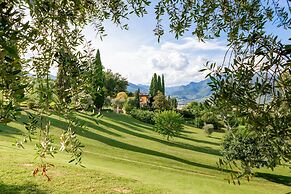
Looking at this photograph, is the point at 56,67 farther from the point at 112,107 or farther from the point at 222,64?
the point at 112,107

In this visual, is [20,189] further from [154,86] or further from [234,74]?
[154,86]

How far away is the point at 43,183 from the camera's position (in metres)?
15.0

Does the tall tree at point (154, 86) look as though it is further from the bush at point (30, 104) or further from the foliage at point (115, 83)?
the bush at point (30, 104)

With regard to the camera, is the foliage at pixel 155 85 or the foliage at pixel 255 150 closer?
the foliage at pixel 255 150

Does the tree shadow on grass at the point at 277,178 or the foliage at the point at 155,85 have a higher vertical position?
the foliage at the point at 155,85

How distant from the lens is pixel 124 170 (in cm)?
2369

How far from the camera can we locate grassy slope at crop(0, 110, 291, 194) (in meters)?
15.4

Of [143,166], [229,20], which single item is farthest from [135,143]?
[229,20]

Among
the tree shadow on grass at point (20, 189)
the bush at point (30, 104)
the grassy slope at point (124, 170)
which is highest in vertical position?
the bush at point (30, 104)

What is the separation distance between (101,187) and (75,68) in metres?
13.3

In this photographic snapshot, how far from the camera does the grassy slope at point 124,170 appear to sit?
50.6 feet

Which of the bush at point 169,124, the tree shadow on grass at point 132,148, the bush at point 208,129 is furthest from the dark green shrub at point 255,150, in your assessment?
the bush at point 208,129

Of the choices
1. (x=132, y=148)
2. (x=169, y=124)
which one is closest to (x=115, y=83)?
(x=169, y=124)

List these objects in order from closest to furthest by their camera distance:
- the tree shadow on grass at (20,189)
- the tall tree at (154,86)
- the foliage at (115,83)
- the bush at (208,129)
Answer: the tree shadow on grass at (20,189)
the bush at (208,129)
the foliage at (115,83)
the tall tree at (154,86)
